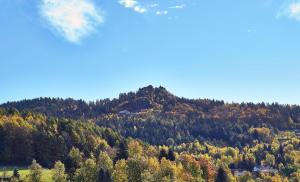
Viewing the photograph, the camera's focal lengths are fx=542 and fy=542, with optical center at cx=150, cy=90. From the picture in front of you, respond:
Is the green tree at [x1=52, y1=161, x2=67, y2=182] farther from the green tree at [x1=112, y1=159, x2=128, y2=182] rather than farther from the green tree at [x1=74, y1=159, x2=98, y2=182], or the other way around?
the green tree at [x1=112, y1=159, x2=128, y2=182]

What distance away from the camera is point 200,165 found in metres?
190

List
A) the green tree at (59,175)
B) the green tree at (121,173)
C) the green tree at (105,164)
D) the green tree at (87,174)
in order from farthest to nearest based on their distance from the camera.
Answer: the green tree at (105,164)
the green tree at (121,173)
the green tree at (59,175)
the green tree at (87,174)

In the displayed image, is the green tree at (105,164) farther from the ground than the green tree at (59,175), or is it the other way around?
the green tree at (105,164)

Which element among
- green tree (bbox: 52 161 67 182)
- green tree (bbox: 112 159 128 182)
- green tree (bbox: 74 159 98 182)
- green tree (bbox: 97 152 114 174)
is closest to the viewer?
green tree (bbox: 74 159 98 182)

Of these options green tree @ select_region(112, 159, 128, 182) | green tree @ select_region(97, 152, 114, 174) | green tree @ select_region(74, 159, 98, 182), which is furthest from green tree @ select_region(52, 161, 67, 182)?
green tree @ select_region(112, 159, 128, 182)

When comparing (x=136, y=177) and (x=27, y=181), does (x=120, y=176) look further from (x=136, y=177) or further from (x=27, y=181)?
(x=27, y=181)

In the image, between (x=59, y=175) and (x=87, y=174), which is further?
(x=59, y=175)

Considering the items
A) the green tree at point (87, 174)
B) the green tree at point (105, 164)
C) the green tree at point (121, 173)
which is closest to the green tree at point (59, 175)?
the green tree at point (87, 174)

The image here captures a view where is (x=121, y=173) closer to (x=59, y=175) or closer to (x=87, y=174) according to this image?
(x=87, y=174)

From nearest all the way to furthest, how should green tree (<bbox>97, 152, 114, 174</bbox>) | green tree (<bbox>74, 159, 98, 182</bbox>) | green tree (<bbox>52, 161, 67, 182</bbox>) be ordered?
green tree (<bbox>74, 159, 98, 182</bbox>)
green tree (<bbox>52, 161, 67, 182</bbox>)
green tree (<bbox>97, 152, 114, 174</bbox>)

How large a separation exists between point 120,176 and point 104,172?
8633 mm

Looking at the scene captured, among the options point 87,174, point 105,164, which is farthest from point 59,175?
point 105,164

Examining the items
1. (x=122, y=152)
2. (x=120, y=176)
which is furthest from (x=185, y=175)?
(x=122, y=152)

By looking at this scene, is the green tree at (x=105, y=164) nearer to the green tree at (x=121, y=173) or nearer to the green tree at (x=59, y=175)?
the green tree at (x=121, y=173)
